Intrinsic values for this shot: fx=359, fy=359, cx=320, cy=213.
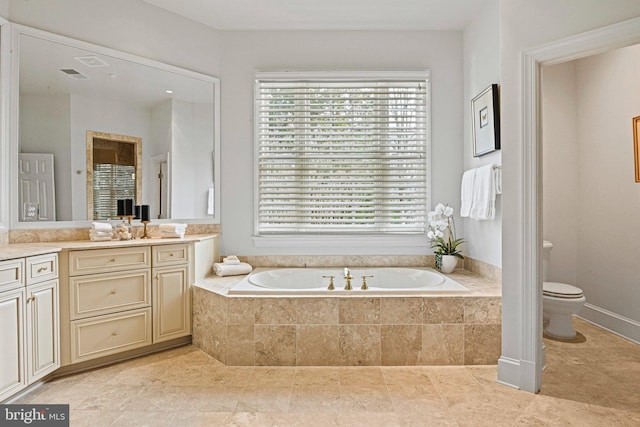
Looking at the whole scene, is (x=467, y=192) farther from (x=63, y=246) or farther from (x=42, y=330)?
(x=42, y=330)

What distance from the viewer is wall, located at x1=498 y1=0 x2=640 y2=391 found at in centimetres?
207

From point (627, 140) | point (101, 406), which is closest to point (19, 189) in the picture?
point (101, 406)

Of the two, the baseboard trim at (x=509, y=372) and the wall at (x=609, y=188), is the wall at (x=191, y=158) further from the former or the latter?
the wall at (x=609, y=188)

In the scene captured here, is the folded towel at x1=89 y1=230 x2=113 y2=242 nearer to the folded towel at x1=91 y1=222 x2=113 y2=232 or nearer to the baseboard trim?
the folded towel at x1=91 y1=222 x2=113 y2=232

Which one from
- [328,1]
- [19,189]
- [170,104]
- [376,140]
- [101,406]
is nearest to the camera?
[101,406]

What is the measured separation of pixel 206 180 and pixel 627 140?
141 inches

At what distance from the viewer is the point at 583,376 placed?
2275mm

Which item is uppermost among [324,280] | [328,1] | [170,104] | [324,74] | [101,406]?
[328,1]

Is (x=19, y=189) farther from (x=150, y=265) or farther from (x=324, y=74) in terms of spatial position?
(x=324, y=74)

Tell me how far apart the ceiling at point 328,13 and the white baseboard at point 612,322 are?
9.20 feet

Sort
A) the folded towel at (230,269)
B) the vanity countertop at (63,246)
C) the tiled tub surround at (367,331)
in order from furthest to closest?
1. the folded towel at (230,269)
2. the tiled tub surround at (367,331)
3. the vanity countertop at (63,246)

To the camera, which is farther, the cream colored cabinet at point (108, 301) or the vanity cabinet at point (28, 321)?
the cream colored cabinet at point (108, 301)

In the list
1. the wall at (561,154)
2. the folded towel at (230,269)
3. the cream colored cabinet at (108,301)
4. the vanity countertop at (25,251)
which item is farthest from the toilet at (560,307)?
the vanity countertop at (25,251)

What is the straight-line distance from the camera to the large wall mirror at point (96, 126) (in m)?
2.48
